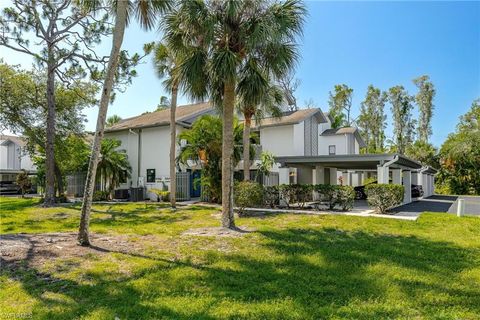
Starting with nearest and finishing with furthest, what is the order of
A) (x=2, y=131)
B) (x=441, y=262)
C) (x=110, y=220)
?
(x=441, y=262) → (x=110, y=220) → (x=2, y=131)

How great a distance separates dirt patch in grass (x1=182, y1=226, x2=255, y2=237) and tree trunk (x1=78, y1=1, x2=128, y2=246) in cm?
287

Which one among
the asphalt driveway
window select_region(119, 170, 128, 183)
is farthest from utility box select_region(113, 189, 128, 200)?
the asphalt driveway

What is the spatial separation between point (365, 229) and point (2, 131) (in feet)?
77.2

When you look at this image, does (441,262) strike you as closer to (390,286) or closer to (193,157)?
(390,286)

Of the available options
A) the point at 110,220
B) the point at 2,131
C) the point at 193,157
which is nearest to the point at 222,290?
the point at 110,220

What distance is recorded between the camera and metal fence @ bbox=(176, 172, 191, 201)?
22062mm

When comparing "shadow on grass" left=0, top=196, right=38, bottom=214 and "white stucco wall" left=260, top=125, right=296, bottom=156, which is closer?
"shadow on grass" left=0, top=196, right=38, bottom=214

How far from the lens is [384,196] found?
14406 millimetres

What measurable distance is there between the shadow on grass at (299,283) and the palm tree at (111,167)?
→ 50.0ft

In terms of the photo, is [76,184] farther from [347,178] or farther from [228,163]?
[347,178]

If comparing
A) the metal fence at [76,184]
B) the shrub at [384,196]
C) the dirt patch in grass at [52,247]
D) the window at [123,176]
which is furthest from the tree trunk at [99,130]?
the metal fence at [76,184]

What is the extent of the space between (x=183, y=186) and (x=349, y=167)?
12.0 meters

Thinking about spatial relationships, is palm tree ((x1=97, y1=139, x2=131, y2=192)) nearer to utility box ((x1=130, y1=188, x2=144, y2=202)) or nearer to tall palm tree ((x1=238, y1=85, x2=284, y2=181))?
utility box ((x1=130, y1=188, x2=144, y2=202))

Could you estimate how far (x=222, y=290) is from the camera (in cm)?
525
